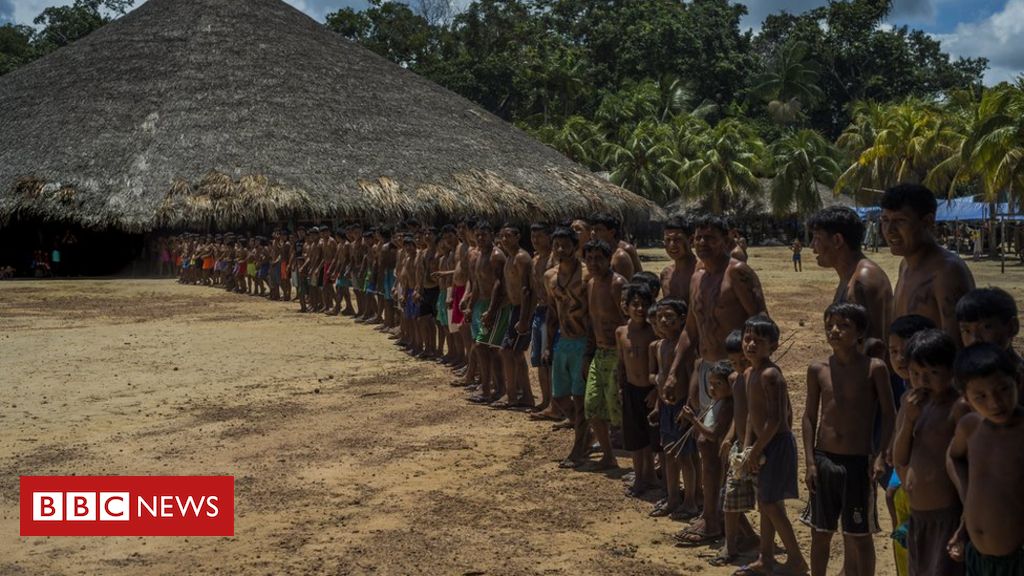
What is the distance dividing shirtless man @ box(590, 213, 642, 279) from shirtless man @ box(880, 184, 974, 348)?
3225 millimetres

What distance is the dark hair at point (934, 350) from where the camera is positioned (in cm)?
334

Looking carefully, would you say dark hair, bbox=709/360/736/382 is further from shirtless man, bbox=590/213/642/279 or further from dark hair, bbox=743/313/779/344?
shirtless man, bbox=590/213/642/279

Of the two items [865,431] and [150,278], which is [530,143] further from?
[865,431]

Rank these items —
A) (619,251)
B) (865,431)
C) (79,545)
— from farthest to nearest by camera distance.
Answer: (619,251), (79,545), (865,431)

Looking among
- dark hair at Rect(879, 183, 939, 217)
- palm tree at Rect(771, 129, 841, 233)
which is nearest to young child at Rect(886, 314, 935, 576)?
dark hair at Rect(879, 183, 939, 217)

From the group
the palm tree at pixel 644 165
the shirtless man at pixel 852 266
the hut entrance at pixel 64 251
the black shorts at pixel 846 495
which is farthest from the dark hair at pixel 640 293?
the palm tree at pixel 644 165

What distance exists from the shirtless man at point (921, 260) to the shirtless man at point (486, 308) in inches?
A: 189

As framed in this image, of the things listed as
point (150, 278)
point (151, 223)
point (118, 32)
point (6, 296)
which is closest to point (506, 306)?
point (6, 296)

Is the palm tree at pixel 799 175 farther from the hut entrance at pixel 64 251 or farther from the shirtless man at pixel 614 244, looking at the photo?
the shirtless man at pixel 614 244

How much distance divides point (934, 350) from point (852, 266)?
50.8 inches

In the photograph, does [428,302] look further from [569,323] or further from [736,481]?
[736,481]

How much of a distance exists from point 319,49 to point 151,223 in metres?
10.2

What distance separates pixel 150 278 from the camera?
28156 millimetres

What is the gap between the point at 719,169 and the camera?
4291cm
